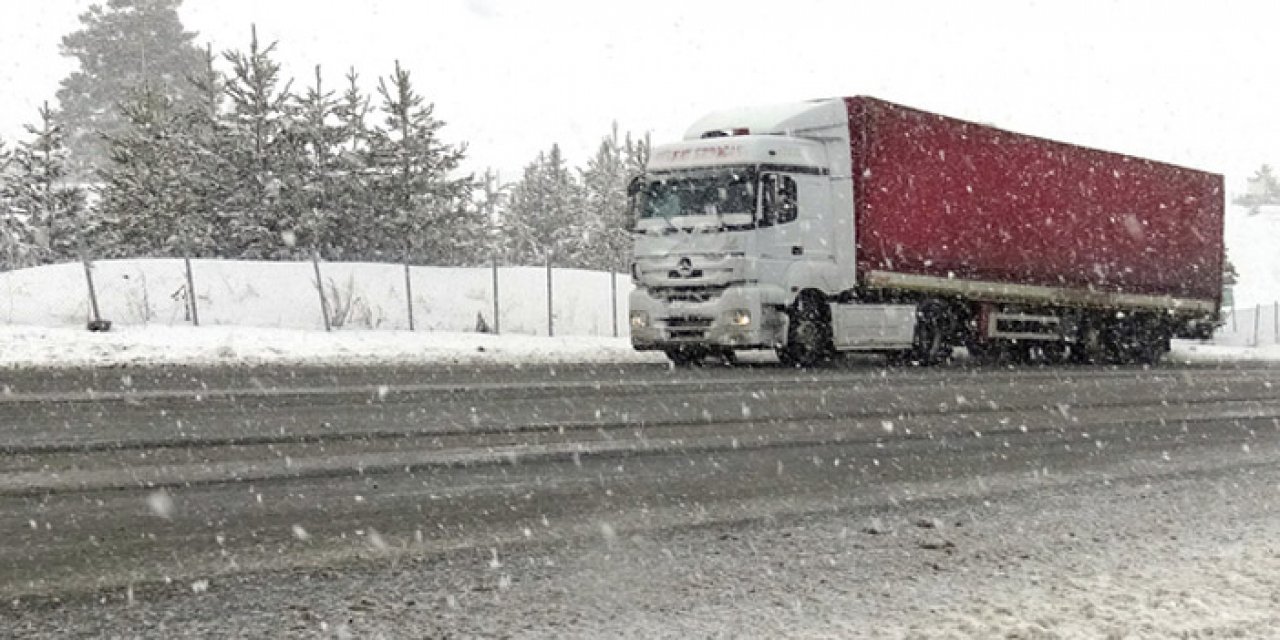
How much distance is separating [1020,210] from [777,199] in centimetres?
553

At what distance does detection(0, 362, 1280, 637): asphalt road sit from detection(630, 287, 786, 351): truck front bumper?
2427 millimetres

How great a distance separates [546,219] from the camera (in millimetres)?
68625

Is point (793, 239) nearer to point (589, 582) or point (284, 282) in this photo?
point (589, 582)

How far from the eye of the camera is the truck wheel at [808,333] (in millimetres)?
15922

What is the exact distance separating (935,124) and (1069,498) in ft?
39.2

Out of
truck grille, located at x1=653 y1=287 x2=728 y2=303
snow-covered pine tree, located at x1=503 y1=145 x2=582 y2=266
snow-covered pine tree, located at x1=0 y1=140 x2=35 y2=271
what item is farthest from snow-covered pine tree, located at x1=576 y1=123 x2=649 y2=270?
truck grille, located at x1=653 y1=287 x2=728 y2=303

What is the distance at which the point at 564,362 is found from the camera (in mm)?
16266

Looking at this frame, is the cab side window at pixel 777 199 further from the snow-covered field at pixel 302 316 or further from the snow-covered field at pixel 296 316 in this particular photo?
the snow-covered field at pixel 296 316

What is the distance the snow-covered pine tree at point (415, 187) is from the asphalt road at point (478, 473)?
29096 mm

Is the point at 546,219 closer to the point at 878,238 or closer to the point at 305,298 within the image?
the point at 305,298

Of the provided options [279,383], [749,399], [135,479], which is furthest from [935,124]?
[135,479]

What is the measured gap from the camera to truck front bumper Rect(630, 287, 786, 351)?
1509 centimetres

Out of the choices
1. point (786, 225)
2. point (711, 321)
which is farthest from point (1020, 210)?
point (711, 321)

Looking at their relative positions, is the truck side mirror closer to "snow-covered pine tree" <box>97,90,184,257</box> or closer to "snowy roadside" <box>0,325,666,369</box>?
"snowy roadside" <box>0,325,666,369</box>
